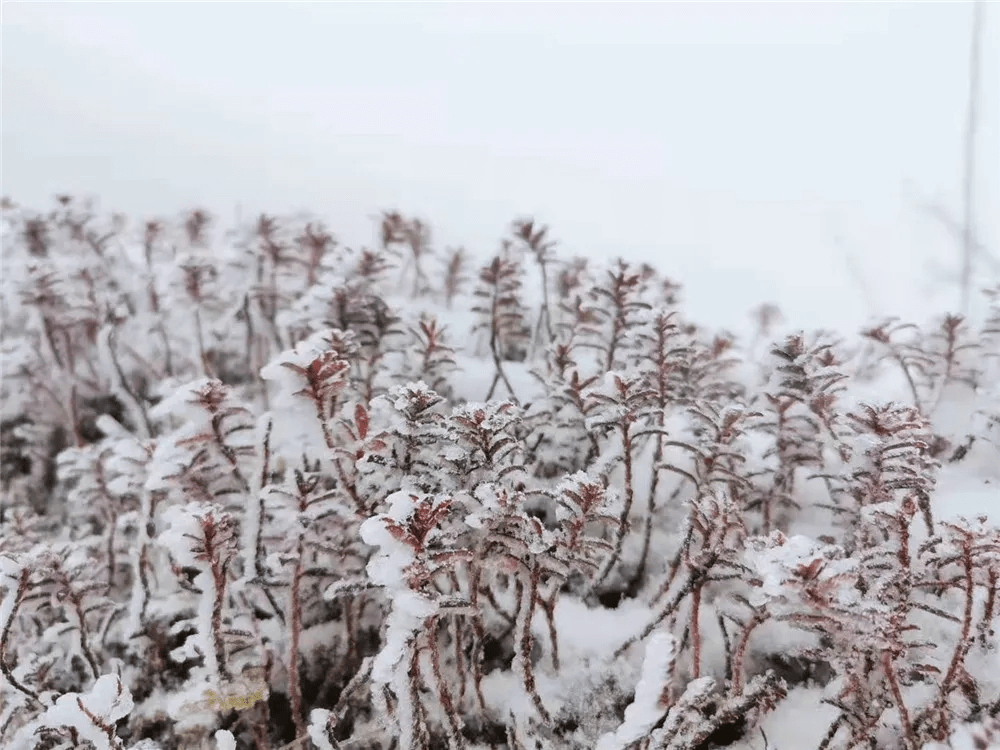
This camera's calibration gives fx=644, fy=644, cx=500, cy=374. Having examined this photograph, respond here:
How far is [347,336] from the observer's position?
3.13 meters

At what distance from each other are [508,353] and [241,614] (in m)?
2.92

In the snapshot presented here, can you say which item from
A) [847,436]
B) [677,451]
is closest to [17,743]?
[677,451]

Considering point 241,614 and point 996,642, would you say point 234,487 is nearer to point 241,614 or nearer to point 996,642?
point 241,614

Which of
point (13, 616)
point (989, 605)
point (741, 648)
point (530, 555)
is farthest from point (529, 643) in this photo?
point (13, 616)

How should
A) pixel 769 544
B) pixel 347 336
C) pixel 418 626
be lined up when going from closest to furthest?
pixel 418 626 < pixel 769 544 < pixel 347 336

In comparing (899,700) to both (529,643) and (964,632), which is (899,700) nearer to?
(964,632)

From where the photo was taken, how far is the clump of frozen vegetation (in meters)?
2.20

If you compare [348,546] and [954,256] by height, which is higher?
[954,256]

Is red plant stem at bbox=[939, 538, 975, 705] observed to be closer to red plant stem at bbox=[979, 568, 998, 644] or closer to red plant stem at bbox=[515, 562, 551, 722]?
red plant stem at bbox=[979, 568, 998, 644]

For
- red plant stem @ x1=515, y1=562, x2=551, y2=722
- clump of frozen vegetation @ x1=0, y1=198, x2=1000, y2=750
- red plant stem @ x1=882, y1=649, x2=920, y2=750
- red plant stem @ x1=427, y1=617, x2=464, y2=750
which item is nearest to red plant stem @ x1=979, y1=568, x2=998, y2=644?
clump of frozen vegetation @ x1=0, y1=198, x2=1000, y2=750

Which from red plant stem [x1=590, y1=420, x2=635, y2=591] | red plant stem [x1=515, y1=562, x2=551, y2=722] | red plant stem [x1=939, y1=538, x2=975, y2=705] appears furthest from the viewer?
red plant stem [x1=590, y1=420, x2=635, y2=591]

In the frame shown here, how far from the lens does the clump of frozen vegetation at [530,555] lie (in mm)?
2203

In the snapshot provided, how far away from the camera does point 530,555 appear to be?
2.32 m

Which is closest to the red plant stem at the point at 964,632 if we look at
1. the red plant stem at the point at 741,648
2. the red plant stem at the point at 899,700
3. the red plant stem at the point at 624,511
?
the red plant stem at the point at 899,700
